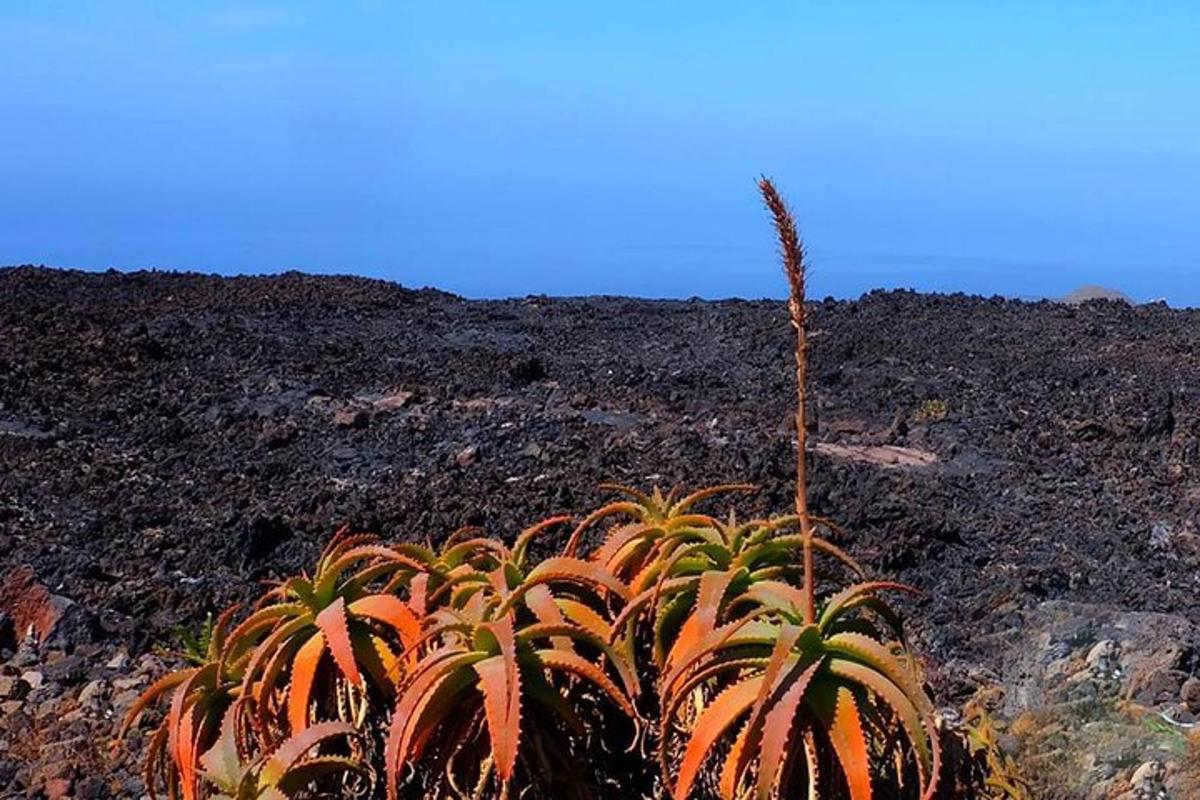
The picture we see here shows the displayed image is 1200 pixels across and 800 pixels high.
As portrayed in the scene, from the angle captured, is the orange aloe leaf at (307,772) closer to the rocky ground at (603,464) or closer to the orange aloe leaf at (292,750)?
the orange aloe leaf at (292,750)

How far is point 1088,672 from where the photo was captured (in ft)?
11.2

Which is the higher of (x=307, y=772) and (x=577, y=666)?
(x=577, y=666)

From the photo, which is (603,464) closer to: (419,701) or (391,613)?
(391,613)

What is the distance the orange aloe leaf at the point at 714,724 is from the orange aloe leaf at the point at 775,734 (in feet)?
0.18

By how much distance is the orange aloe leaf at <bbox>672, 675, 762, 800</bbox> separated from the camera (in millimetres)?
2094

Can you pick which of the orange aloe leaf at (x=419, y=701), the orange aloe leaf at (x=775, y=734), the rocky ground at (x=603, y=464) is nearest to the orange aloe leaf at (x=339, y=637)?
the orange aloe leaf at (x=419, y=701)

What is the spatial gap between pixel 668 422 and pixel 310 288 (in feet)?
21.5

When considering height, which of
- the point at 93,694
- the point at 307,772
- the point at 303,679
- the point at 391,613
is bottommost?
the point at 93,694

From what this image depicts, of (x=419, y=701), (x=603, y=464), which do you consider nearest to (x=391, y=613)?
(x=419, y=701)

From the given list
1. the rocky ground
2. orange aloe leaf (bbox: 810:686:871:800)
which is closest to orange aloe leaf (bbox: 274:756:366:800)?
orange aloe leaf (bbox: 810:686:871:800)

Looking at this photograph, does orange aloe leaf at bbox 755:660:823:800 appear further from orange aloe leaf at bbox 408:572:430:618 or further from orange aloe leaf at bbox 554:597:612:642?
orange aloe leaf at bbox 408:572:430:618

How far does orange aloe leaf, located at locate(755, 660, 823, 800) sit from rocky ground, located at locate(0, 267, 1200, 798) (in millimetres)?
1105

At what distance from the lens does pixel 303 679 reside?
233 centimetres

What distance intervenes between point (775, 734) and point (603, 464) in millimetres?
4190
